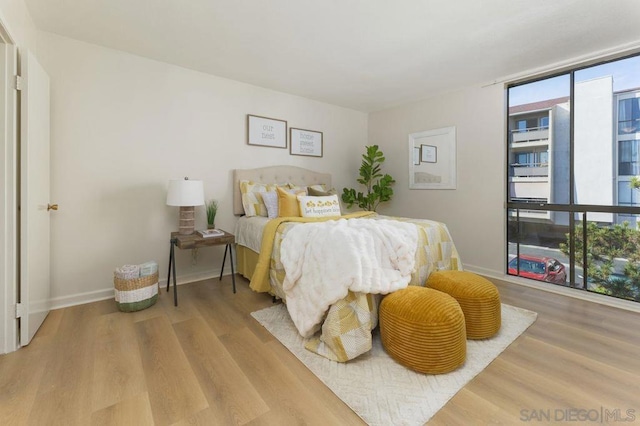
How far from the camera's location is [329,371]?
1607 millimetres

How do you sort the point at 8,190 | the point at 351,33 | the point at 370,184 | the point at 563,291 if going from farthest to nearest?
the point at 370,184 → the point at 563,291 → the point at 351,33 → the point at 8,190

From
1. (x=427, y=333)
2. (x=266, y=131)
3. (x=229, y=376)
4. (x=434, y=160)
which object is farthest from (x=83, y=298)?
(x=434, y=160)

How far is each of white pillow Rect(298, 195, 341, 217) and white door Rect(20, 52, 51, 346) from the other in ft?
6.60

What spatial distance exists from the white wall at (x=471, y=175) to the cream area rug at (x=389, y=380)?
161 cm

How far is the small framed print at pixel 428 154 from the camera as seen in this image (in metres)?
3.88

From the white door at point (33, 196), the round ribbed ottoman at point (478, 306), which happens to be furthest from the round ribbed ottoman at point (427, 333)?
the white door at point (33, 196)

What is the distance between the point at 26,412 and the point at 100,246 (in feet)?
5.31

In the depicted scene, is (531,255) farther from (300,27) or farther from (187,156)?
(187,156)

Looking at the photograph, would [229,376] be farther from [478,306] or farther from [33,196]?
[33,196]

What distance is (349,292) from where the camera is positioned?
174 cm

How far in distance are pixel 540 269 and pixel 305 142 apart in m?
3.21

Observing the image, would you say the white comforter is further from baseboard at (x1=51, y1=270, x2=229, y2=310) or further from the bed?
baseboard at (x1=51, y1=270, x2=229, y2=310)

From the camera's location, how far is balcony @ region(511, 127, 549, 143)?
121 inches

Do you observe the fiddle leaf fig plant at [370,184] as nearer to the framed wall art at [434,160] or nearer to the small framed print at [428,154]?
the framed wall art at [434,160]
